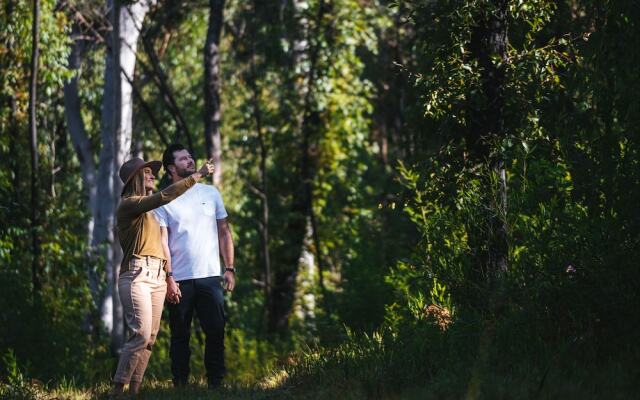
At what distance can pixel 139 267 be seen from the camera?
843cm

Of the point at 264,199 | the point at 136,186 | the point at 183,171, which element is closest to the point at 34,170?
the point at 264,199

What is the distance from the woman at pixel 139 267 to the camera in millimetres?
8352

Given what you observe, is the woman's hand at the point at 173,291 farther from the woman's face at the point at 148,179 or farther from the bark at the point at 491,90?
the bark at the point at 491,90

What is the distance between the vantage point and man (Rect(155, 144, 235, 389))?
9.05 metres

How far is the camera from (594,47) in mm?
7305

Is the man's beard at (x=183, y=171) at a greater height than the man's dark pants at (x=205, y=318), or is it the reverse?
the man's beard at (x=183, y=171)

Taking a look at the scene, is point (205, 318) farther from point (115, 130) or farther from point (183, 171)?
point (115, 130)

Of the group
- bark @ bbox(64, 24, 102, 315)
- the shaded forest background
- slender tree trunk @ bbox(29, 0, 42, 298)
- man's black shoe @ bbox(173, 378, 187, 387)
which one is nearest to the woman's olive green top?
man's black shoe @ bbox(173, 378, 187, 387)

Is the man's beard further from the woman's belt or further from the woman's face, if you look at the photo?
the woman's belt

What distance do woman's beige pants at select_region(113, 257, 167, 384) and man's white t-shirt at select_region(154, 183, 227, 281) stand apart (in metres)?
0.53

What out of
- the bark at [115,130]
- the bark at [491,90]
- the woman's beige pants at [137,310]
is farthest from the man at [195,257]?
the bark at [115,130]

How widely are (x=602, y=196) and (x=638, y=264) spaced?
2.00 feet

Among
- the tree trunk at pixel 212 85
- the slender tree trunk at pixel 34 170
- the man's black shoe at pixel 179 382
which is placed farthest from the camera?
the tree trunk at pixel 212 85

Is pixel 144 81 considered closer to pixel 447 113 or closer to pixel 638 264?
pixel 447 113
